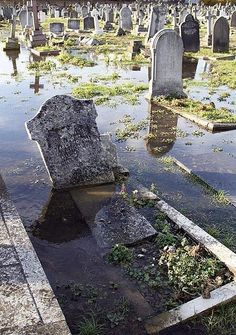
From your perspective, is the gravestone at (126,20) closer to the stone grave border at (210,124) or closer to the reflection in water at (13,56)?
the reflection in water at (13,56)

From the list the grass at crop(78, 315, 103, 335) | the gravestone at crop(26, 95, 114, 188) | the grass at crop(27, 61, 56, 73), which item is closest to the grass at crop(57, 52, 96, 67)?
the grass at crop(27, 61, 56, 73)

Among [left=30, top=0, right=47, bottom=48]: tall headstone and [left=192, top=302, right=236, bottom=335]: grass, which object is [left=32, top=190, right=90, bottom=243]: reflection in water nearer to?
[left=192, top=302, right=236, bottom=335]: grass

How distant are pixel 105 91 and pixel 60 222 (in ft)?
23.0

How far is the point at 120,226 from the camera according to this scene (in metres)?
4.97

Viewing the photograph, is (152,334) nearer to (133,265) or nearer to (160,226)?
(133,265)

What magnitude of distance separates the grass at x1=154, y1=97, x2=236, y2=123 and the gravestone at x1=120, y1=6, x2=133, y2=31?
18.4m

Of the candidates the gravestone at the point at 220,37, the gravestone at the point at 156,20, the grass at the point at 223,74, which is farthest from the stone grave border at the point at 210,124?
the gravestone at the point at 156,20

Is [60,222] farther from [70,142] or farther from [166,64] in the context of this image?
[166,64]

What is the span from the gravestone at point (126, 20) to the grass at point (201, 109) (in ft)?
60.5

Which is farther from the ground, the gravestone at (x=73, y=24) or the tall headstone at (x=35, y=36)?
the gravestone at (x=73, y=24)

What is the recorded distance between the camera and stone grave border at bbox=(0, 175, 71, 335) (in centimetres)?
303

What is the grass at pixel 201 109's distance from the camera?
898cm

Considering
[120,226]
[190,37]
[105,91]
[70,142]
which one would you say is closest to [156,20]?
[190,37]

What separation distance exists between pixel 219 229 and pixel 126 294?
5.78 feet
